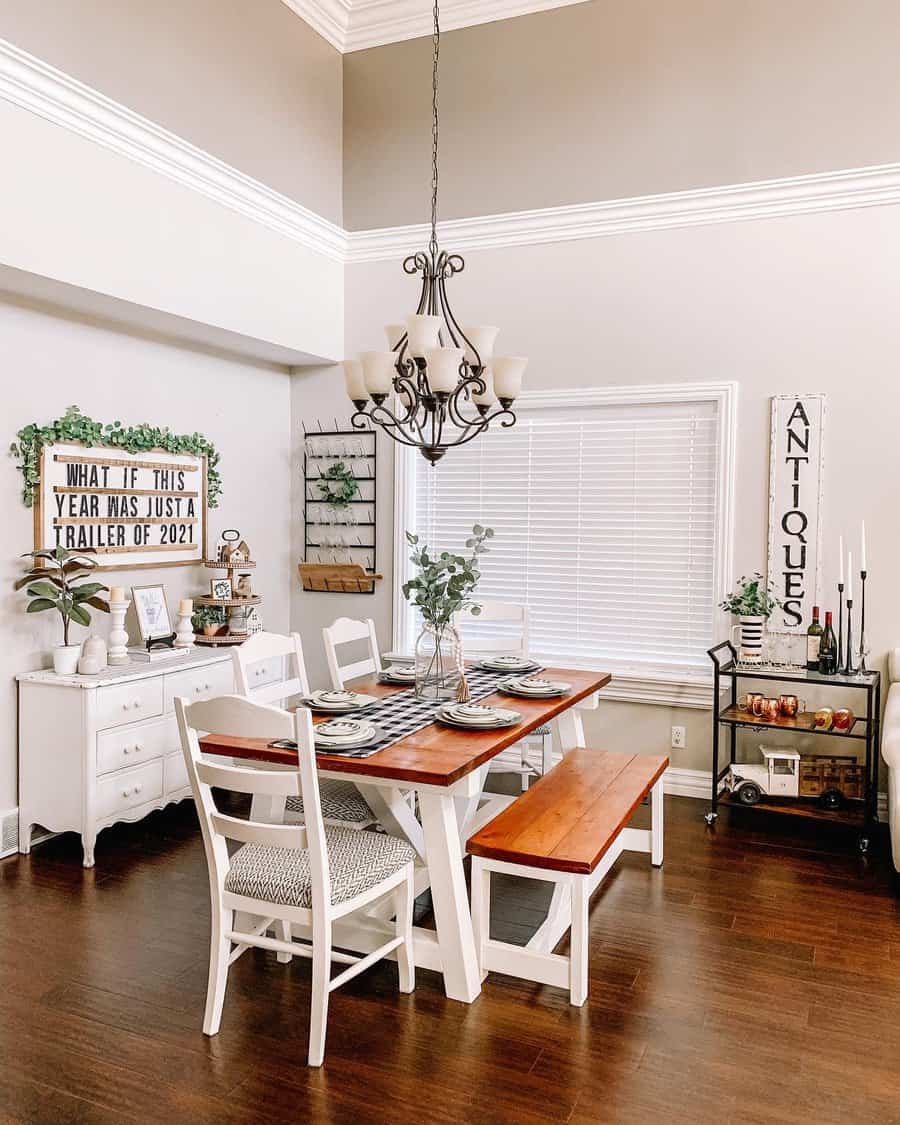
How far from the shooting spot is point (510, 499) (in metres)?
5.19

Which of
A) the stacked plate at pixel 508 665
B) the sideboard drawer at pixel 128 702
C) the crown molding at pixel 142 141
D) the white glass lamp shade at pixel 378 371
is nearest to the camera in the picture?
the white glass lamp shade at pixel 378 371

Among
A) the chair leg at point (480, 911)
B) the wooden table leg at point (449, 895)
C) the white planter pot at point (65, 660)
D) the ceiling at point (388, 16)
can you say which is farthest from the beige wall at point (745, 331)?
the white planter pot at point (65, 660)

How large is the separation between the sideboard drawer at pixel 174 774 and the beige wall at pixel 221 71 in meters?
2.86

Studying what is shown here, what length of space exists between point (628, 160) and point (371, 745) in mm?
3517

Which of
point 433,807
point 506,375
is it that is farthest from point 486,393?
point 433,807

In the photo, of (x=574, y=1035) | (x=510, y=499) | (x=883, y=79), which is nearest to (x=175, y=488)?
(x=510, y=499)

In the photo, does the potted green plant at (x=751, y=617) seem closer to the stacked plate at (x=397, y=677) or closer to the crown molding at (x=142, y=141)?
the stacked plate at (x=397, y=677)

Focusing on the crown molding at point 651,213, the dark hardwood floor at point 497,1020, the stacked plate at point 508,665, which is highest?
the crown molding at point 651,213

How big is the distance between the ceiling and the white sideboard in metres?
3.75

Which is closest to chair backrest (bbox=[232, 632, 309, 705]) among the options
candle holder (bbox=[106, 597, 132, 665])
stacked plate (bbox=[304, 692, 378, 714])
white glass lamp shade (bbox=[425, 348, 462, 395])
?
stacked plate (bbox=[304, 692, 378, 714])

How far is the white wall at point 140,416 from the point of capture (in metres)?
3.82

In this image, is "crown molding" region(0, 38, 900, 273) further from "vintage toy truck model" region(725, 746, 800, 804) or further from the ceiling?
"vintage toy truck model" region(725, 746, 800, 804)

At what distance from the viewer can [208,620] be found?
15.8ft

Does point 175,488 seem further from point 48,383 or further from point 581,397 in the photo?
point 581,397
